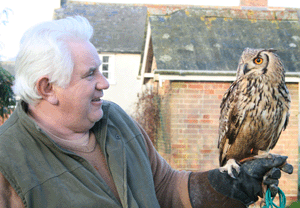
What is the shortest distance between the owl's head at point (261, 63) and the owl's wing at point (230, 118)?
10 centimetres

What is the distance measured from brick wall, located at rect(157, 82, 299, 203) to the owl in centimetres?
→ 394

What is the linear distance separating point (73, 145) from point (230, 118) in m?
1.26

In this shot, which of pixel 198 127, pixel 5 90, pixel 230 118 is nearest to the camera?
pixel 230 118

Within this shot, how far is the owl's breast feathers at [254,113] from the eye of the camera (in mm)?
2213

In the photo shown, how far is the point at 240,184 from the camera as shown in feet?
5.93

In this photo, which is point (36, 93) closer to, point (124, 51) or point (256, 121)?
point (256, 121)

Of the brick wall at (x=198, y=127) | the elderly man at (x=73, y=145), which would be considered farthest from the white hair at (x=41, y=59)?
the brick wall at (x=198, y=127)

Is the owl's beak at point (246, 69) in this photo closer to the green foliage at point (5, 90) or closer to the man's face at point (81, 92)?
the man's face at point (81, 92)

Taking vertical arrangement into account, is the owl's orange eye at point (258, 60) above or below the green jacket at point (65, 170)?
above

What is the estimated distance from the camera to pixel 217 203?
1.81m

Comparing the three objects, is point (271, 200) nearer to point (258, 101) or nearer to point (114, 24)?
point (258, 101)

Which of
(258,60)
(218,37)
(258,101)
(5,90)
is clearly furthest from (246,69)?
(218,37)

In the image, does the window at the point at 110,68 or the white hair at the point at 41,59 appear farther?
the window at the point at 110,68

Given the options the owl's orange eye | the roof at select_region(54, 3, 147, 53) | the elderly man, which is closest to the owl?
the owl's orange eye
